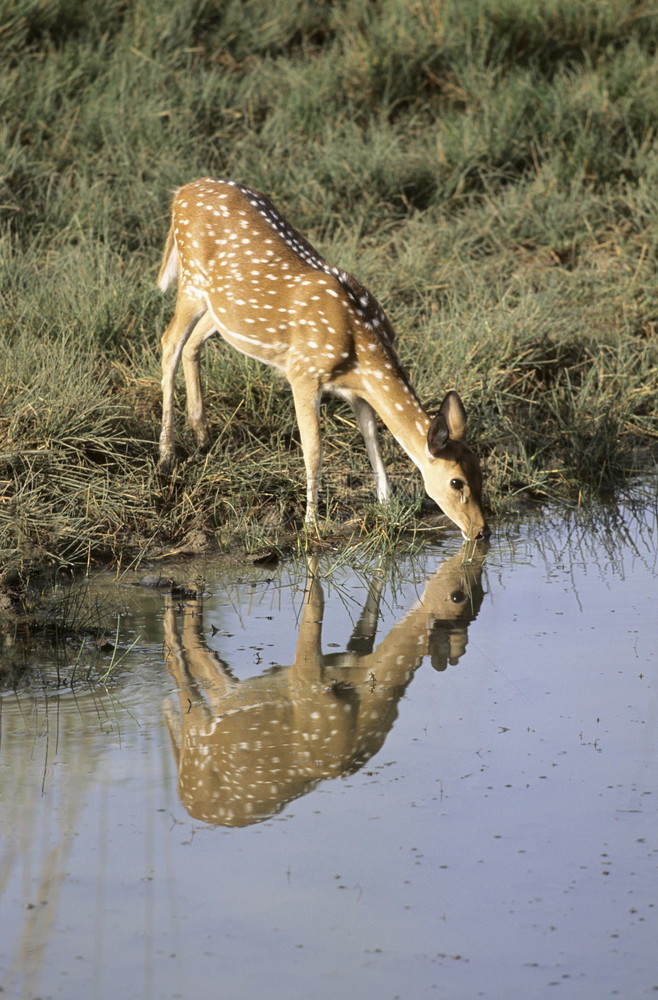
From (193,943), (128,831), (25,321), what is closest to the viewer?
(193,943)

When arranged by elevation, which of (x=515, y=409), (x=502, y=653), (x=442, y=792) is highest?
(x=442, y=792)

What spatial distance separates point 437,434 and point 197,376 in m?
1.78

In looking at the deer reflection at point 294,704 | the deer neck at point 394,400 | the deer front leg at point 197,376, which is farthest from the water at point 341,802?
the deer front leg at point 197,376

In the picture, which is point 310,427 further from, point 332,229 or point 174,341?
point 332,229

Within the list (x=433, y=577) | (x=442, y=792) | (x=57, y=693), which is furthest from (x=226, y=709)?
(x=433, y=577)

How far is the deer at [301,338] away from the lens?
7.39 m

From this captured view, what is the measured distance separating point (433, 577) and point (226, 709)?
2068 mm

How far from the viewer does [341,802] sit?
171 inches

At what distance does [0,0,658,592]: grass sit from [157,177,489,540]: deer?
0.28m

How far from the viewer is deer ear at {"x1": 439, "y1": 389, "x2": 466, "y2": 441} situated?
7328 mm

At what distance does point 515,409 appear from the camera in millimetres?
9016

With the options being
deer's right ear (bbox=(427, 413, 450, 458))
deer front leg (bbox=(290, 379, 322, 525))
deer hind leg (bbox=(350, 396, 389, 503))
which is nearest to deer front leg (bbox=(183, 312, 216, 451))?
deer front leg (bbox=(290, 379, 322, 525))

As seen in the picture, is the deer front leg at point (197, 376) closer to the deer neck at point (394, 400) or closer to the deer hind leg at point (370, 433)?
the deer hind leg at point (370, 433)

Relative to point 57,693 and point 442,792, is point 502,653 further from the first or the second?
point 57,693
